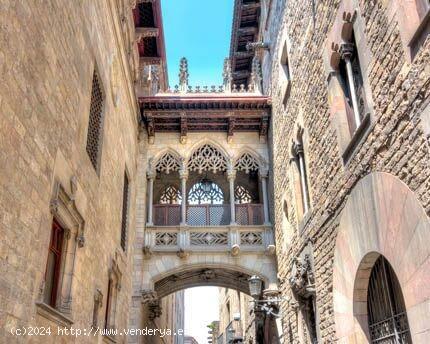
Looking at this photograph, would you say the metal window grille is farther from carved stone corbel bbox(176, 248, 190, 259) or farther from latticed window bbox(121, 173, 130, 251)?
carved stone corbel bbox(176, 248, 190, 259)

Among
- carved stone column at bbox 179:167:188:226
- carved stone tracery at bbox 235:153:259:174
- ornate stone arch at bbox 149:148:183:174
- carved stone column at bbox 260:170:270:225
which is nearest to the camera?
carved stone column at bbox 179:167:188:226

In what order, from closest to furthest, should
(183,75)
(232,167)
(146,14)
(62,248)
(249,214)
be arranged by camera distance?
(62,248) → (249,214) → (232,167) → (146,14) → (183,75)

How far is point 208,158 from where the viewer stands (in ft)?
45.0

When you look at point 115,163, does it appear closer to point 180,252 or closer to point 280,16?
point 180,252

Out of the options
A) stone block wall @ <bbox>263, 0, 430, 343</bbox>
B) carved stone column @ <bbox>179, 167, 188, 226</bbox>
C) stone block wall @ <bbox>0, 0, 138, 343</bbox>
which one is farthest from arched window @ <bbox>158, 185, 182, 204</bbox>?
stone block wall @ <bbox>0, 0, 138, 343</bbox>

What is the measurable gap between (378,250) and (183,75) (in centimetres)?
1044

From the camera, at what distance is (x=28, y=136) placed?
4973 millimetres

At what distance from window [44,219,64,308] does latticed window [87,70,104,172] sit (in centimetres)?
197

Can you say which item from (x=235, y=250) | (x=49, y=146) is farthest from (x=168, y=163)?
(x=49, y=146)

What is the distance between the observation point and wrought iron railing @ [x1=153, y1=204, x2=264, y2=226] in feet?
43.5

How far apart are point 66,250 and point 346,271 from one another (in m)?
3.90

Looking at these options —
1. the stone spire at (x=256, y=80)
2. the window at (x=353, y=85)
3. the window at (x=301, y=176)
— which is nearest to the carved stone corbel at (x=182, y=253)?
the window at (x=301, y=176)

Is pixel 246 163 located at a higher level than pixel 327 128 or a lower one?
higher

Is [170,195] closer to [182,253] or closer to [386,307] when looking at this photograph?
[182,253]
